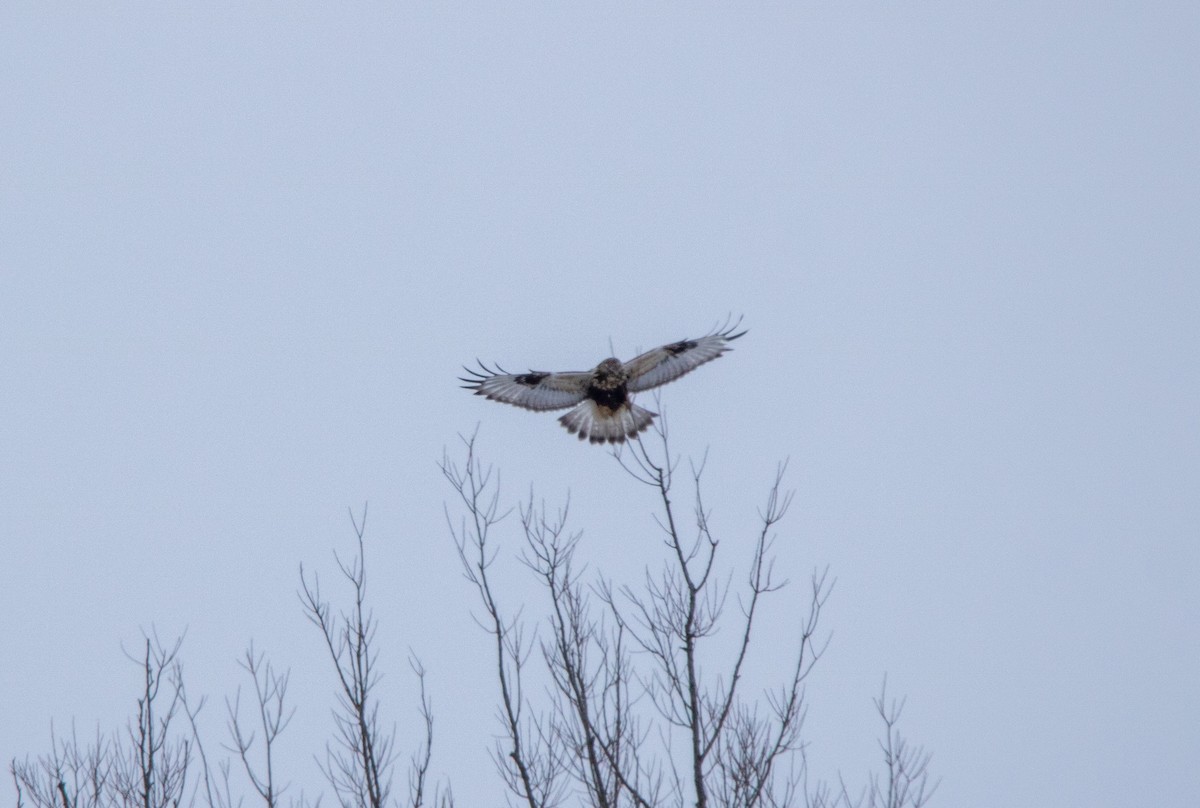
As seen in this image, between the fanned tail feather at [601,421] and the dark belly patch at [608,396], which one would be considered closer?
the dark belly patch at [608,396]

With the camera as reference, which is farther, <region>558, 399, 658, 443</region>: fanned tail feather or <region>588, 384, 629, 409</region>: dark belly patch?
<region>558, 399, 658, 443</region>: fanned tail feather

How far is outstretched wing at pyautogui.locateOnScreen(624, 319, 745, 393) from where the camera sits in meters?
11.6

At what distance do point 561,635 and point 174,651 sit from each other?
8.43 feet

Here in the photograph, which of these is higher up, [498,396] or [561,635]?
[498,396]

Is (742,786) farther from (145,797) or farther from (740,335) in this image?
(740,335)

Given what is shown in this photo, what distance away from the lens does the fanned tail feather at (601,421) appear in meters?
11.9

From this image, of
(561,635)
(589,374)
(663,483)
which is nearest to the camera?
(663,483)

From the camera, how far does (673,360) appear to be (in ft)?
39.2

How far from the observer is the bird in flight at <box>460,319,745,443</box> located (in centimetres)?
1155

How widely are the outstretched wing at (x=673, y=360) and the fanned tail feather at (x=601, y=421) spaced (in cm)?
30

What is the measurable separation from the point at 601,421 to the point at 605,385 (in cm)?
71

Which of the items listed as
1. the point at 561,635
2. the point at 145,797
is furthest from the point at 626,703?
the point at 145,797

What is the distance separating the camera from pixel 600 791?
539cm

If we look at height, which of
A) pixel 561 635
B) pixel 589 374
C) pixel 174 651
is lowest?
pixel 561 635
